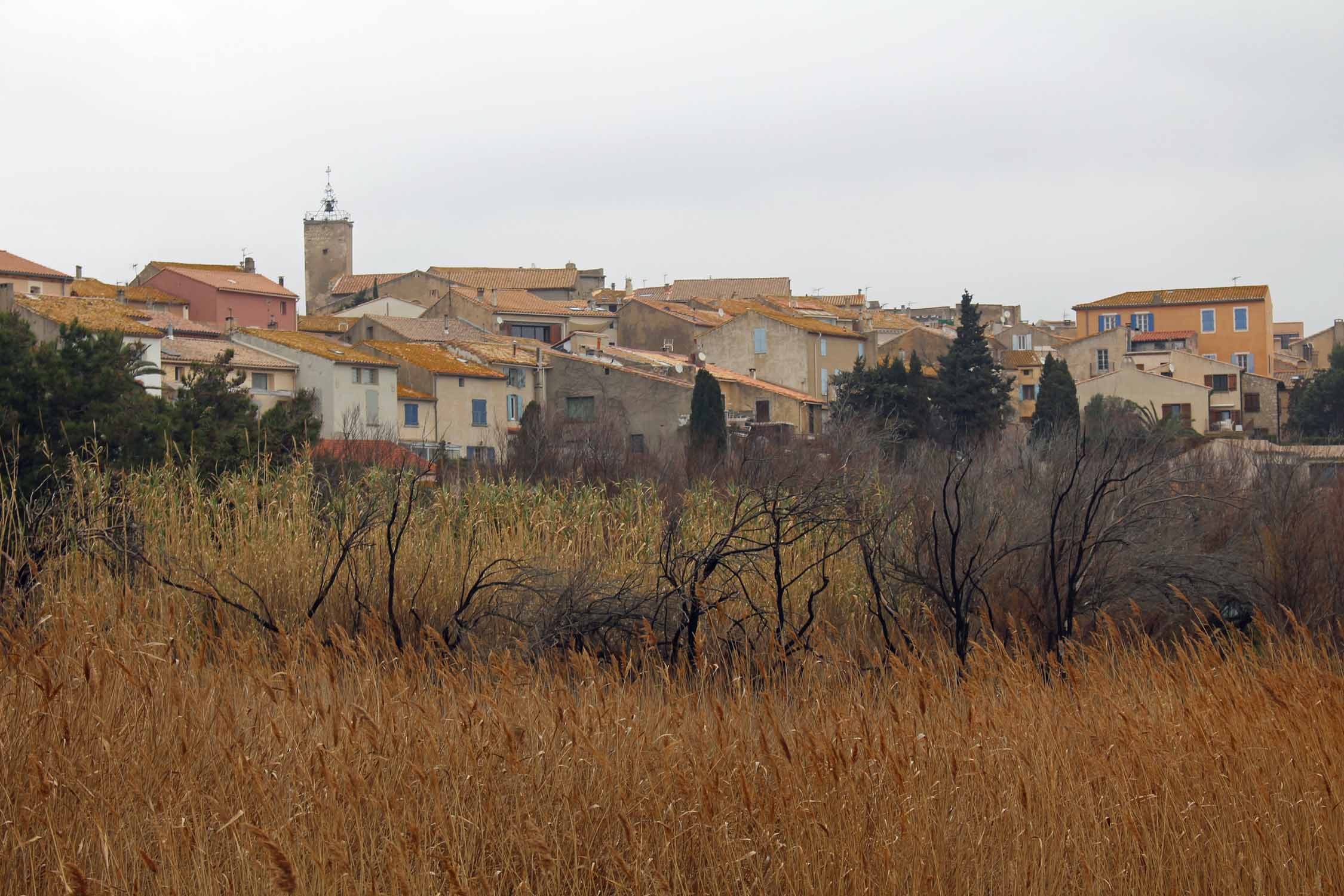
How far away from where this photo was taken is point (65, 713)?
5.49 m

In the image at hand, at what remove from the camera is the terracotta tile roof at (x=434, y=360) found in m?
53.1

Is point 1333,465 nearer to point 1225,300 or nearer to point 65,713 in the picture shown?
point 65,713

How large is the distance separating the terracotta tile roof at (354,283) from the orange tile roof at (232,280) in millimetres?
12114

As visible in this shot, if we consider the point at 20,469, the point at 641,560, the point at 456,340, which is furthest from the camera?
the point at 456,340

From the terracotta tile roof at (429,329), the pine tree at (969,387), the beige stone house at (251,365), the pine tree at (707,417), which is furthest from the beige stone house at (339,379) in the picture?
the pine tree at (969,387)

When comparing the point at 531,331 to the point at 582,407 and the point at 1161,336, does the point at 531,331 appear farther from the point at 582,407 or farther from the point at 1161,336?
the point at 1161,336

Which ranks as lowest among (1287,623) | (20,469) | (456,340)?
(1287,623)

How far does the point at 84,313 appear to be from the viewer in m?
44.5

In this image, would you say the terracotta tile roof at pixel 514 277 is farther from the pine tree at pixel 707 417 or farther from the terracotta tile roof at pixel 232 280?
the pine tree at pixel 707 417

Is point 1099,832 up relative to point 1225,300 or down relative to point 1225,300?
down

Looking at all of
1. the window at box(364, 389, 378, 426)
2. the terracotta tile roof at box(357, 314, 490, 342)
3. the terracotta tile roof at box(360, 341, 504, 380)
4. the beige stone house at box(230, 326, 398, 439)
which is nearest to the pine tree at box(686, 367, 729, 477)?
the terracotta tile roof at box(360, 341, 504, 380)

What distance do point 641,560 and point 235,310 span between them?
195 feet

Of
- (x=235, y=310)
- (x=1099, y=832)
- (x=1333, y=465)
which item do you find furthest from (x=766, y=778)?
(x=235, y=310)

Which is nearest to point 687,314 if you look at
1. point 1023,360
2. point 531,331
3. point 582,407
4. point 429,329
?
point 531,331
